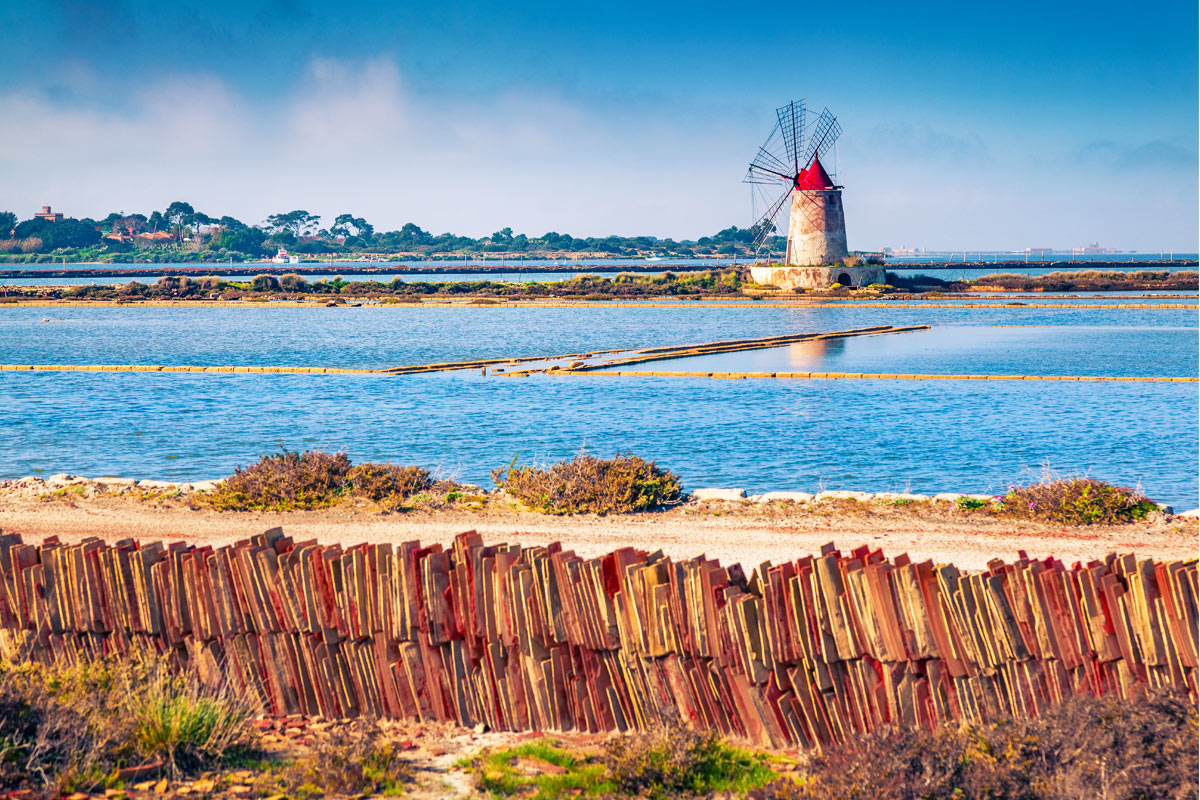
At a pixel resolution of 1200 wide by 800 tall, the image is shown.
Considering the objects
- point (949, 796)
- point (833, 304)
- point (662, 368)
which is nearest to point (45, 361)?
point (662, 368)

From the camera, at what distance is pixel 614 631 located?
7.21 m

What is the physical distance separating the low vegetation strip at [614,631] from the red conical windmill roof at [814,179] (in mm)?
77615

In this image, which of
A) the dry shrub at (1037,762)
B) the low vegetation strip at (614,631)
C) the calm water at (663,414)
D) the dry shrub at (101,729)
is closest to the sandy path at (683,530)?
the calm water at (663,414)

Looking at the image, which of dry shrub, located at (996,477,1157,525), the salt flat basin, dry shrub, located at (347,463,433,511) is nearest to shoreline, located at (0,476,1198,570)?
dry shrub, located at (996,477,1157,525)

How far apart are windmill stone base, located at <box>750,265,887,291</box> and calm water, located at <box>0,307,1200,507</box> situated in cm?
3139

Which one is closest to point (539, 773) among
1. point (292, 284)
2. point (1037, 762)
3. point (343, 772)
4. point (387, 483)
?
point (343, 772)

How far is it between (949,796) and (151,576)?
17.5 ft

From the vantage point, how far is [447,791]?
6379 millimetres

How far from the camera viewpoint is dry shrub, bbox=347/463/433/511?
47.3 ft

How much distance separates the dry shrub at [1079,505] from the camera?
42.4 feet

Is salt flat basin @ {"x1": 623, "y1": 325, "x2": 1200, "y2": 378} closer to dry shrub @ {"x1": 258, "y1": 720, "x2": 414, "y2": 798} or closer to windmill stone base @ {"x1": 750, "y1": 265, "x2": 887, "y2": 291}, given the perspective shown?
windmill stone base @ {"x1": 750, "y1": 265, "x2": 887, "y2": 291}

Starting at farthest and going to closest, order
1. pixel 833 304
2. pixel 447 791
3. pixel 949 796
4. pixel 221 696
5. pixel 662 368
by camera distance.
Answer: pixel 833 304, pixel 662 368, pixel 221 696, pixel 447 791, pixel 949 796

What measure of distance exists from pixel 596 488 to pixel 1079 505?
565 centimetres

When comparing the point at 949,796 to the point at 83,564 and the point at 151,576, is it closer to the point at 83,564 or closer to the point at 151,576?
the point at 151,576
